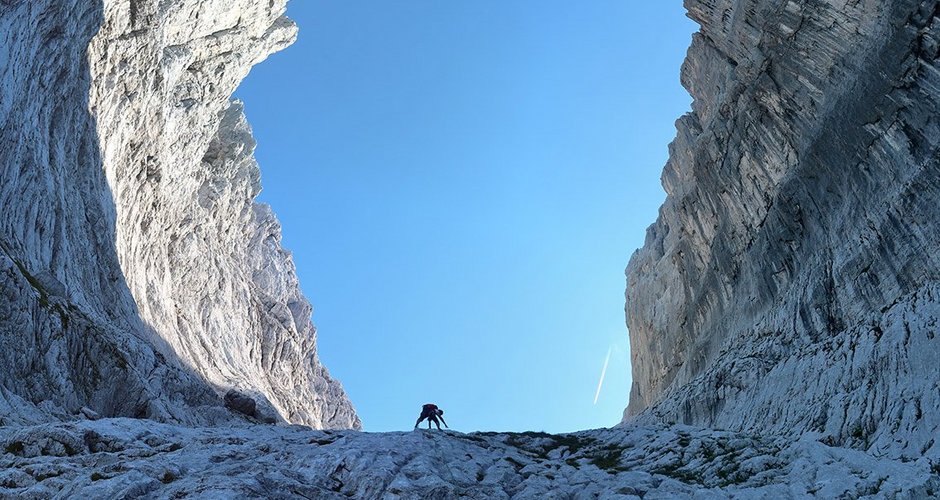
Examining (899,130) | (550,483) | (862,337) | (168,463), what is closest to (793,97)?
(899,130)

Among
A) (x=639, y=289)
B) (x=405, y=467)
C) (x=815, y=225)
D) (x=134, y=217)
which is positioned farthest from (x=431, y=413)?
(x=639, y=289)

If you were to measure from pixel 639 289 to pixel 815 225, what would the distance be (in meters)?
44.2

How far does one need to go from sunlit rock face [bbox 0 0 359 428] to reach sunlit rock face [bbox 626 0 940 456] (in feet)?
110

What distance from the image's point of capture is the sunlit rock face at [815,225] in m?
29.2

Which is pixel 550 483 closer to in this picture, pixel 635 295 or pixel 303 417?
pixel 635 295

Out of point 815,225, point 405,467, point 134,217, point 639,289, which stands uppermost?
point 639,289

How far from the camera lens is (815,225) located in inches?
1743

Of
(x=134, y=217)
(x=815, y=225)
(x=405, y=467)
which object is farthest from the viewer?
(x=134, y=217)

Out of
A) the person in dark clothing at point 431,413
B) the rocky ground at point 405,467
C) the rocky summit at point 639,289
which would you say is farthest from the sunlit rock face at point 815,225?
the person in dark clothing at point 431,413

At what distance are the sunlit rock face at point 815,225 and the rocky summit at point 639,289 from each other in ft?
0.62

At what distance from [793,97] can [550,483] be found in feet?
112

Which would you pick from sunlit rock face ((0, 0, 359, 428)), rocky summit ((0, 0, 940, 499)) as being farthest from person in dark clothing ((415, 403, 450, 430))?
sunlit rock face ((0, 0, 359, 428))

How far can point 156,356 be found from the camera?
49312 mm

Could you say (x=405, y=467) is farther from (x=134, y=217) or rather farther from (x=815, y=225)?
(x=134, y=217)
